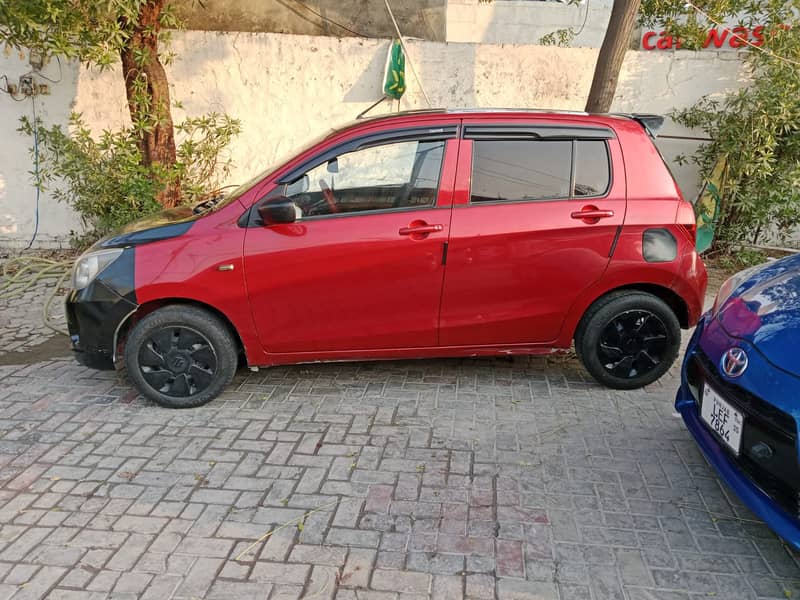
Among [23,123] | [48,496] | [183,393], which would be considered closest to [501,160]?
[183,393]

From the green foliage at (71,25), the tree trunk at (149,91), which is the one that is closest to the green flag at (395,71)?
the tree trunk at (149,91)

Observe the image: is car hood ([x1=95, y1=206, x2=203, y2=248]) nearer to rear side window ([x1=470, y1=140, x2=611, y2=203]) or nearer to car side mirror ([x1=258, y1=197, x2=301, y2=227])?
car side mirror ([x1=258, y1=197, x2=301, y2=227])

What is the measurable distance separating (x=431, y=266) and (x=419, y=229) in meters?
0.24

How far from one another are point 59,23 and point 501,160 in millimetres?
4039

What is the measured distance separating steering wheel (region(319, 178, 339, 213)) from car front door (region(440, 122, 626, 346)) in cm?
74

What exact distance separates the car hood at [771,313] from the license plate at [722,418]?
285mm

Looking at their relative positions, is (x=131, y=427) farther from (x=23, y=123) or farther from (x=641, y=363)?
(x=23, y=123)

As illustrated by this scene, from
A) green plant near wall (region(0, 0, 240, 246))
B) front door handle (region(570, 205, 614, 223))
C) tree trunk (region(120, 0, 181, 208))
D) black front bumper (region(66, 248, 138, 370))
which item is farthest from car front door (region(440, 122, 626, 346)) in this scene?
tree trunk (region(120, 0, 181, 208))

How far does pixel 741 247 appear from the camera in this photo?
680cm

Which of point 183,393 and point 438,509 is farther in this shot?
point 183,393

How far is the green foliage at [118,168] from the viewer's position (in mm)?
6211

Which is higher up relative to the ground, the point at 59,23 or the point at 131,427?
the point at 59,23

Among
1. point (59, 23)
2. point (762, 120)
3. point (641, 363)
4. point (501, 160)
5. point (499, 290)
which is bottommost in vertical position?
point (641, 363)

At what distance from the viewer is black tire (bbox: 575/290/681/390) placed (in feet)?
12.4
